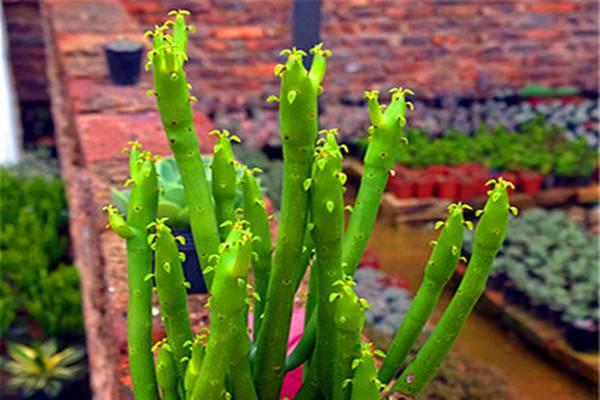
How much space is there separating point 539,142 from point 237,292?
5955mm

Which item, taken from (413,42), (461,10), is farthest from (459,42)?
(413,42)

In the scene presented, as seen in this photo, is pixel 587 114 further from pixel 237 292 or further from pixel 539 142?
pixel 237 292

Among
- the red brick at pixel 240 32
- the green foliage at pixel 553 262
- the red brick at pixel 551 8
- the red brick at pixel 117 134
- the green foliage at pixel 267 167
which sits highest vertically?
the red brick at pixel 551 8

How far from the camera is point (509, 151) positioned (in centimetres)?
629

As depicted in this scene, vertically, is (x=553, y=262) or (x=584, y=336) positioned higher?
(x=553, y=262)

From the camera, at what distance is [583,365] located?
13.3 ft

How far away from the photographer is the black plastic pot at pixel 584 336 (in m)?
4.09

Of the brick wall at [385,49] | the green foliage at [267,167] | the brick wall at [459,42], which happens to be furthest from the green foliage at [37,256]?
the brick wall at [459,42]

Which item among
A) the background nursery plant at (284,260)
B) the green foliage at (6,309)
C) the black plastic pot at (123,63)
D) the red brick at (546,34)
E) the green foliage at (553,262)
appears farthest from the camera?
the red brick at (546,34)

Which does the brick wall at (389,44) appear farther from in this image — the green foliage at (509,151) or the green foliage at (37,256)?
the green foliage at (37,256)

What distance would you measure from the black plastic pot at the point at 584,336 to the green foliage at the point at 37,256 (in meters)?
2.39

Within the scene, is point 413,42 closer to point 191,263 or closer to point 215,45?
point 215,45

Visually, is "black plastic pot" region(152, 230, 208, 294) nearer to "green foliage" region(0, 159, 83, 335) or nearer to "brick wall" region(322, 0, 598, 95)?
"green foliage" region(0, 159, 83, 335)

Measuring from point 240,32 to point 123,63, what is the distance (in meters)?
2.80
